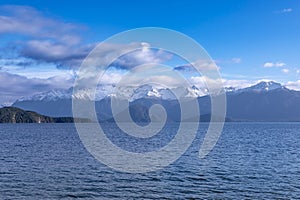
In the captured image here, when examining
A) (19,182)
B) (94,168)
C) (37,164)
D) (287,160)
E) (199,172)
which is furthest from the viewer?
(287,160)

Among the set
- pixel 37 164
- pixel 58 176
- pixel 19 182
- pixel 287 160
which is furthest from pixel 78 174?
pixel 287 160

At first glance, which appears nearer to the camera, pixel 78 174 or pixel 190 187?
pixel 190 187

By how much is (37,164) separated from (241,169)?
3507 centimetres

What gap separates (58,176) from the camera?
183ft

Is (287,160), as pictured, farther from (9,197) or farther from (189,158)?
(9,197)

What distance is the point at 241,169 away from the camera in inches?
2493

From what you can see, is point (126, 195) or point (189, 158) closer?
point (126, 195)

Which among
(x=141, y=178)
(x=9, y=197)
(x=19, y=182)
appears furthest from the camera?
(x=141, y=178)

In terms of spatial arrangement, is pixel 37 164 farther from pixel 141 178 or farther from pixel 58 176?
pixel 141 178

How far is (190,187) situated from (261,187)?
8.65 m

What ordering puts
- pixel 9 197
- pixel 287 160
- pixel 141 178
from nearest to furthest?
pixel 9 197, pixel 141 178, pixel 287 160

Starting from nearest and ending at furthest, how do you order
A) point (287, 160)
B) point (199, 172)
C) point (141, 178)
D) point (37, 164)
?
1. point (141, 178)
2. point (199, 172)
3. point (37, 164)
4. point (287, 160)

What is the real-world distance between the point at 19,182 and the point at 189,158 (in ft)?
119

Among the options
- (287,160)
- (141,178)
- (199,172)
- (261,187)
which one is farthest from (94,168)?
(287,160)
